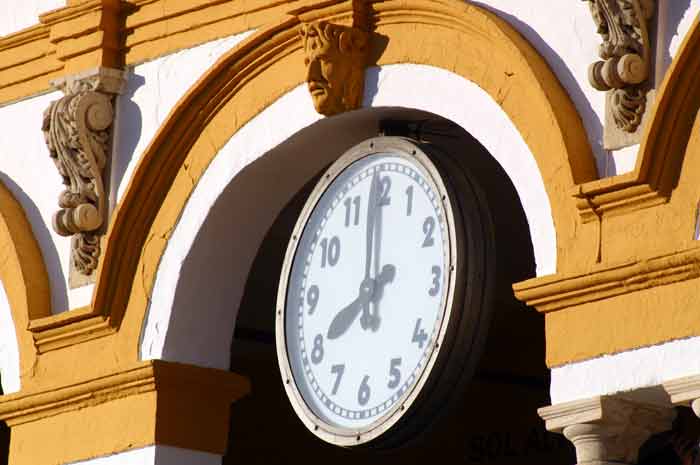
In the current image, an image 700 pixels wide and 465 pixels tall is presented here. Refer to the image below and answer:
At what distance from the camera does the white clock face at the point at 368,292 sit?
28.3 ft

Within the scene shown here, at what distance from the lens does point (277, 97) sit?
30.6 ft

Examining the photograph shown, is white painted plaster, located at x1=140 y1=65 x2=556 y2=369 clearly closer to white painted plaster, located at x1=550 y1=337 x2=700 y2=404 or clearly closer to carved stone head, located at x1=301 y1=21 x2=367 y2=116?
carved stone head, located at x1=301 y1=21 x2=367 y2=116

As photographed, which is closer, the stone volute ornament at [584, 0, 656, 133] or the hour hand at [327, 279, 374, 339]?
the stone volute ornament at [584, 0, 656, 133]

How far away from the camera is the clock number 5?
8648mm

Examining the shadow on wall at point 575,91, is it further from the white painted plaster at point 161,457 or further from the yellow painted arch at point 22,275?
the yellow painted arch at point 22,275

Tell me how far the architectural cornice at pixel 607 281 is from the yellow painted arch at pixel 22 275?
2.85 m

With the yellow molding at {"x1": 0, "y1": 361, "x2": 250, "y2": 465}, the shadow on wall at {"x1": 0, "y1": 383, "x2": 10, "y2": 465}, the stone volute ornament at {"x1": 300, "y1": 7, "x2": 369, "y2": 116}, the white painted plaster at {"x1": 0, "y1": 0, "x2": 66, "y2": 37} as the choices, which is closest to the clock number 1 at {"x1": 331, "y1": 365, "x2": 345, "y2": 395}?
the yellow molding at {"x1": 0, "y1": 361, "x2": 250, "y2": 465}

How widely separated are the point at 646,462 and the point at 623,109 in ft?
13.0

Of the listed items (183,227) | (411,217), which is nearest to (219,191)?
(183,227)

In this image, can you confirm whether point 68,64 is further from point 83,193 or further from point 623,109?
point 623,109

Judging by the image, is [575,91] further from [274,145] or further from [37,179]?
A: [37,179]

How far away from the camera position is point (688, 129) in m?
7.77

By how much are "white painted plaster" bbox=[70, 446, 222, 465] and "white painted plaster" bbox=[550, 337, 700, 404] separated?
2.11 meters

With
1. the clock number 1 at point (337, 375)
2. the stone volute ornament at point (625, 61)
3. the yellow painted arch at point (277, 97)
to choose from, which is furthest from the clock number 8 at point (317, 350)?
the stone volute ornament at point (625, 61)
